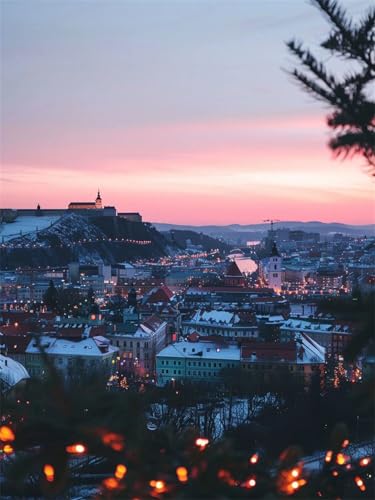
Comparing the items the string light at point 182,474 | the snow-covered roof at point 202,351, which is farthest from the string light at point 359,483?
the snow-covered roof at point 202,351

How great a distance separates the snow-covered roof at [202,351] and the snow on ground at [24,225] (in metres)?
52.6

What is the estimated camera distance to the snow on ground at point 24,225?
73625 millimetres

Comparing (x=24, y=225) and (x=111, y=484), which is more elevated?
(x=24, y=225)

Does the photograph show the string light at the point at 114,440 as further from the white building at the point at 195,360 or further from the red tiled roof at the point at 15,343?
the red tiled roof at the point at 15,343

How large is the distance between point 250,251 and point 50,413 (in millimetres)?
113319

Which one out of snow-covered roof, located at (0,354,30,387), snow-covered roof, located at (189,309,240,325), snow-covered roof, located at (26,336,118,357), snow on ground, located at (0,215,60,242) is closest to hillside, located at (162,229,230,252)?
snow on ground, located at (0,215,60,242)

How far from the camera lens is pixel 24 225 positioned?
256ft

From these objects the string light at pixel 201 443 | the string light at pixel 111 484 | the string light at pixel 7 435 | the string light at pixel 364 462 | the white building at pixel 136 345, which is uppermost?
the string light at pixel 7 435

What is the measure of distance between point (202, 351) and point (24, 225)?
198 ft

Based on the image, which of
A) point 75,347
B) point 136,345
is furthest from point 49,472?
point 136,345

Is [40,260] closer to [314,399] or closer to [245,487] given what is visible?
[314,399]

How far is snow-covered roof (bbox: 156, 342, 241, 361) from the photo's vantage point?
20.4m

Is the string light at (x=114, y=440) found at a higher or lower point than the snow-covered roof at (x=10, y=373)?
higher

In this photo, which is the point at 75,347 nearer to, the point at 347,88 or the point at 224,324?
the point at 224,324
